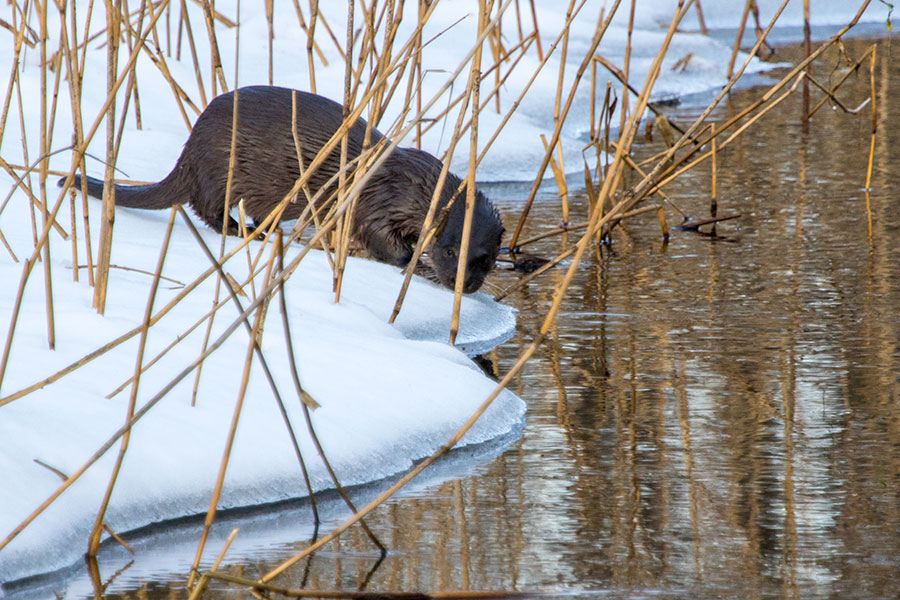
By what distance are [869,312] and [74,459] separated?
2.07 meters

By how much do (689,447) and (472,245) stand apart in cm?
139

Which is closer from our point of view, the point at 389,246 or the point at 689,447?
the point at 689,447

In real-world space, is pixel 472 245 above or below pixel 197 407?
above

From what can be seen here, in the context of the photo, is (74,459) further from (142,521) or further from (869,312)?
(869,312)

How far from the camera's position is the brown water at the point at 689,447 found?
5.98 ft

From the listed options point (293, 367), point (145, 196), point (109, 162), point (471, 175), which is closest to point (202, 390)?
→ point (109, 162)

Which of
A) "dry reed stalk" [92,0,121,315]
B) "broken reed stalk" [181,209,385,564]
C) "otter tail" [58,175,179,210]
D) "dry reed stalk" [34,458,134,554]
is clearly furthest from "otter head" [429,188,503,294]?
"dry reed stalk" [34,458,134,554]

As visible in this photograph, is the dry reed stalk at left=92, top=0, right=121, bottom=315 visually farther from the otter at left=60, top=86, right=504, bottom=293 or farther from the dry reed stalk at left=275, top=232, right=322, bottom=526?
the otter at left=60, top=86, right=504, bottom=293

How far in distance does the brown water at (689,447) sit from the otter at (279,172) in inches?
16.2

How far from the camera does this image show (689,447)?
2326 millimetres

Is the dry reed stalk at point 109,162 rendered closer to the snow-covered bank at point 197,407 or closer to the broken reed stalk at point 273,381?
the snow-covered bank at point 197,407

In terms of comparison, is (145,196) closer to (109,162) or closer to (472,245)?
(472,245)

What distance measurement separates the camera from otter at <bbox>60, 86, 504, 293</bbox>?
3.97 m

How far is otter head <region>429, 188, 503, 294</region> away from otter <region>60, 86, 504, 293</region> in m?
0.09
